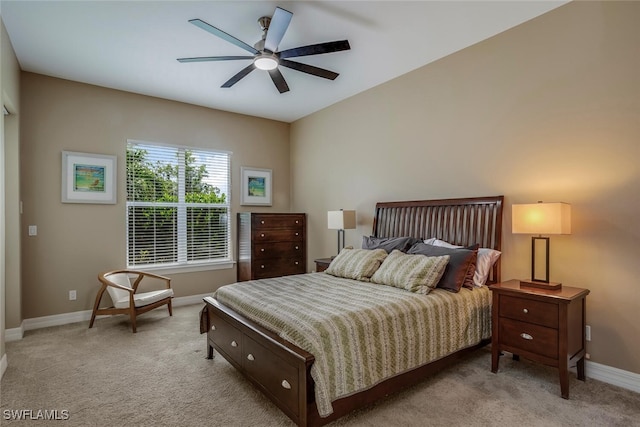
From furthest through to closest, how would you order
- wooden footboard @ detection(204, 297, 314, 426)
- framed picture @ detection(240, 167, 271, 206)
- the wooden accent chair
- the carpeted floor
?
framed picture @ detection(240, 167, 271, 206) < the wooden accent chair < the carpeted floor < wooden footboard @ detection(204, 297, 314, 426)

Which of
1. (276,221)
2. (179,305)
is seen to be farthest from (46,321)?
(276,221)

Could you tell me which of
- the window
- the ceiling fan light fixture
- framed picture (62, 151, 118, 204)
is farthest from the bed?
framed picture (62, 151, 118, 204)

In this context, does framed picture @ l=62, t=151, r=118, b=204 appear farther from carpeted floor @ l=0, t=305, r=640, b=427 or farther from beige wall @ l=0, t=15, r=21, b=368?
carpeted floor @ l=0, t=305, r=640, b=427

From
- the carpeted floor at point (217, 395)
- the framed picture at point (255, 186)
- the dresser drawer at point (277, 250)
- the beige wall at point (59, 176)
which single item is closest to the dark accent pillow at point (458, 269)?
the carpeted floor at point (217, 395)

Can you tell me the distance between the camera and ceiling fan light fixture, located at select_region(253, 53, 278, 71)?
118 inches

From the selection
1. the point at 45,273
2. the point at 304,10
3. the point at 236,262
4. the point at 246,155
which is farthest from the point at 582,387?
the point at 45,273

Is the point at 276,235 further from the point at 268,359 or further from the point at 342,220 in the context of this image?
the point at 268,359

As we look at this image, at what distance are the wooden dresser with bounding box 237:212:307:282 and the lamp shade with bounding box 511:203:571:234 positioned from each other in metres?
3.42

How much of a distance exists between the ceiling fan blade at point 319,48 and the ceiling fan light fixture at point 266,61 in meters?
0.08

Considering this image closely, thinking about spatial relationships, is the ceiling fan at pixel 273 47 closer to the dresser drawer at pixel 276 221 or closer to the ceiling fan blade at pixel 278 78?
the ceiling fan blade at pixel 278 78

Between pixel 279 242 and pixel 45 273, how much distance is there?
9.70 feet

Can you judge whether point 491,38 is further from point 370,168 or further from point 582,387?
point 582,387

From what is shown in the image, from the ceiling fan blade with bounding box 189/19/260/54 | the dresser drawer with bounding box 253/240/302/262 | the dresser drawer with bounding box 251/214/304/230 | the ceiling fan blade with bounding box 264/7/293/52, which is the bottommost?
the dresser drawer with bounding box 253/240/302/262

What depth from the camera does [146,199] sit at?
4.82m
